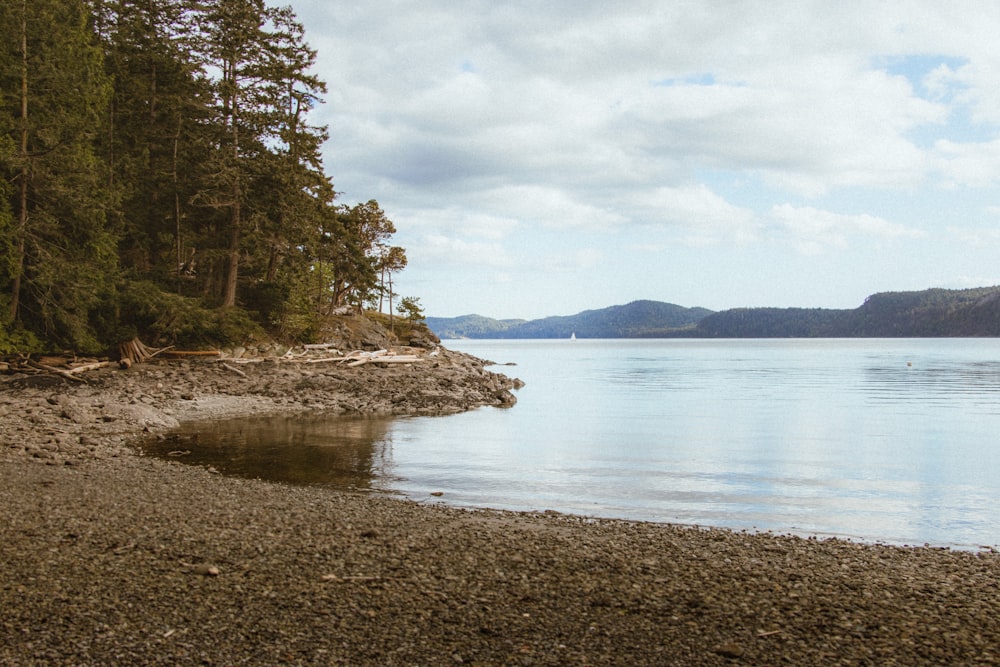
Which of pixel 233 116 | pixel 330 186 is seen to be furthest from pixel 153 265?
pixel 330 186

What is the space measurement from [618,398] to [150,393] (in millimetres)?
22714

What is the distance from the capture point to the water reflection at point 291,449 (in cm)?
1432

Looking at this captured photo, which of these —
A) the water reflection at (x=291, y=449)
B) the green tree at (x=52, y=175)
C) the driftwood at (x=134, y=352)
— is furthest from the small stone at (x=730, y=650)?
the driftwood at (x=134, y=352)

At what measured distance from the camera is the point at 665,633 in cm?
574

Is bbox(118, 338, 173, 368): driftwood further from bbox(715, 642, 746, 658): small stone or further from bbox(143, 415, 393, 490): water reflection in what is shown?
bbox(715, 642, 746, 658): small stone

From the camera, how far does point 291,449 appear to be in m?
17.5

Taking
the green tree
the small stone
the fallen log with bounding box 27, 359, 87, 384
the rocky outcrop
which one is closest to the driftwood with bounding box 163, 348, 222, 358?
the rocky outcrop

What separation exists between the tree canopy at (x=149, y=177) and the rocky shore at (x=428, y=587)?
782 inches

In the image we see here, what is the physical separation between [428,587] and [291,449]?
11633 millimetres

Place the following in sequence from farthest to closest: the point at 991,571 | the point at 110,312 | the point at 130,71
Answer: the point at 130,71 < the point at 110,312 < the point at 991,571

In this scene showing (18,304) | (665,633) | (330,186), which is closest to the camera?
(665,633)

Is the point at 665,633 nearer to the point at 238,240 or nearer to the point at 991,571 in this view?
the point at 991,571

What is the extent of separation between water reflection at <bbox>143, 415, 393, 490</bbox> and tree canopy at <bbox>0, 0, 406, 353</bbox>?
12368 millimetres

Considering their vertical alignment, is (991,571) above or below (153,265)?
below
